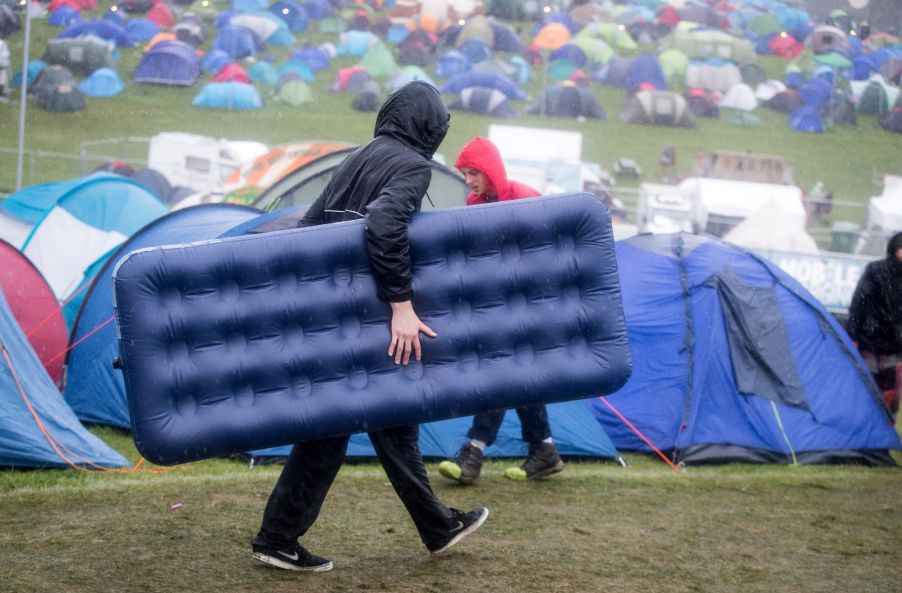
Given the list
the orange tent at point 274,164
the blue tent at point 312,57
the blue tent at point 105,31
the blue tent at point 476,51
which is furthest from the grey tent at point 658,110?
the orange tent at point 274,164

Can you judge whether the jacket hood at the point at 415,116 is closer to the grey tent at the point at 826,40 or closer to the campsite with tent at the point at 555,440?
the campsite with tent at the point at 555,440

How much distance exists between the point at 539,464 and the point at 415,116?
2.46 meters

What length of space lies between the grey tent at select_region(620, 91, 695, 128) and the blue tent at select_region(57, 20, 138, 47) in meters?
13.8

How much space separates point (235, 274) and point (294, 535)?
94 cm

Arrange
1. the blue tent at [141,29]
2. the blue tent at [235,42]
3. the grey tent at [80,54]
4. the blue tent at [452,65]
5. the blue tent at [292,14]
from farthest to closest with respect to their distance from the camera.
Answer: the blue tent at [292,14], the blue tent at [452,65], the blue tent at [235,42], the blue tent at [141,29], the grey tent at [80,54]

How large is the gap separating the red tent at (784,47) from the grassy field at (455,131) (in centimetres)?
449

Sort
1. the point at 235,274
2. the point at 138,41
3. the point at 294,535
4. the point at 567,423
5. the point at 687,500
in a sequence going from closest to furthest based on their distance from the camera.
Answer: the point at 235,274 → the point at 294,535 → the point at 687,500 → the point at 567,423 → the point at 138,41

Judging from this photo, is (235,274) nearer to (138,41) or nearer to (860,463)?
(860,463)

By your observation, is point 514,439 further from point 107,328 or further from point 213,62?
point 213,62

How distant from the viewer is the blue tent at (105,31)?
28016 mm

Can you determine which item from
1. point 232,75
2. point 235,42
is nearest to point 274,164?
point 232,75

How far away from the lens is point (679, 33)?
107 ft

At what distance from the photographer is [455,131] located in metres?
25.9

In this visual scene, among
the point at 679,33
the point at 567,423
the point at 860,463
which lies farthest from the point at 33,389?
the point at 679,33
